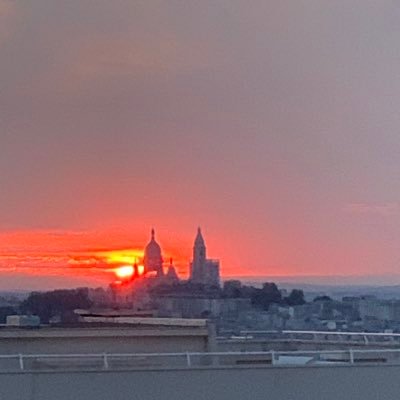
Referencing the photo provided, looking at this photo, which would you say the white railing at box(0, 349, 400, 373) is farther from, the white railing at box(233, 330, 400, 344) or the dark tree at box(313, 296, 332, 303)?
the dark tree at box(313, 296, 332, 303)

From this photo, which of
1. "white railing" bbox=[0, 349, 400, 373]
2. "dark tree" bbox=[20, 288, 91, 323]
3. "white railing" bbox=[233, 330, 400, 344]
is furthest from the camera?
"dark tree" bbox=[20, 288, 91, 323]

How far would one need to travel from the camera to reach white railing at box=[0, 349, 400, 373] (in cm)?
1925

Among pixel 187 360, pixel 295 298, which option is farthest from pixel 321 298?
pixel 187 360

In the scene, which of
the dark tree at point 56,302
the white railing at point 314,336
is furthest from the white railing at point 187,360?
the dark tree at point 56,302

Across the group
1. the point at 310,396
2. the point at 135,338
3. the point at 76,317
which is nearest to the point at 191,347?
the point at 135,338

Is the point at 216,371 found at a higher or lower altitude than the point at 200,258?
lower

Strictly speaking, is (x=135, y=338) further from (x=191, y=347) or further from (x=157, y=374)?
(x=157, y=374)

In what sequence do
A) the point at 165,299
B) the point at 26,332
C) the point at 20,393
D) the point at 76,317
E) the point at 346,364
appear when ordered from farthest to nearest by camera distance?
the point at 165,299, the point at 76,317, the point at 26,332, the point at 346,364, the point at 20,393

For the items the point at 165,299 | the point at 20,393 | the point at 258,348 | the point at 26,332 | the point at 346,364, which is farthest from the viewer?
the point at 165,299

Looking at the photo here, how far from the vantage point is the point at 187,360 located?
1983 cm

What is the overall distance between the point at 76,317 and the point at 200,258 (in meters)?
4.18

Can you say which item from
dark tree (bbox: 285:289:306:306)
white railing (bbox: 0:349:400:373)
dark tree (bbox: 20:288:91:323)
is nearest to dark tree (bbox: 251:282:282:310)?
dark tree (bbox: 285:289:306:306)

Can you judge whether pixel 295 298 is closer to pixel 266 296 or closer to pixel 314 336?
pixel 266 296

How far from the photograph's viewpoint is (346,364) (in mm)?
20203
